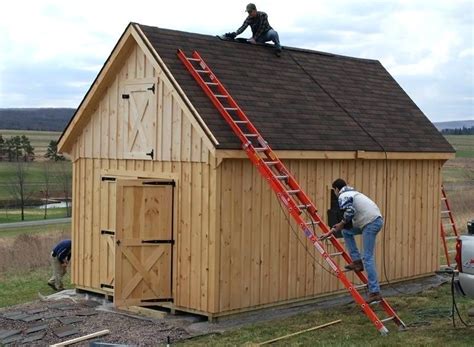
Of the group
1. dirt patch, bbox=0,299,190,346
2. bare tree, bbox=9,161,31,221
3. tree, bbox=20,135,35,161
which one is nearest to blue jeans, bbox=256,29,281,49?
dirt patch, bbox=0,299,190,346

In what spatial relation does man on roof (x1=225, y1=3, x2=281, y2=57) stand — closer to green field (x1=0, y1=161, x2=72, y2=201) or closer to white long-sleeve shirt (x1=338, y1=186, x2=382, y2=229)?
white long-sleeve shirt (x1=338, y1=186, x2=382, y2=229)

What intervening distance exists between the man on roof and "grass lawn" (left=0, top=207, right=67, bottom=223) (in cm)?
4602

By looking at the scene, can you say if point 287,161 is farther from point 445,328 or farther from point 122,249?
point 445,328

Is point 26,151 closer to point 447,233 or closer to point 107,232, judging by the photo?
point 447,233

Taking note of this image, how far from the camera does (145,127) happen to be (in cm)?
1372

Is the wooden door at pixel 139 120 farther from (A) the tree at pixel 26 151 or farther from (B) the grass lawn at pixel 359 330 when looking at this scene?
(A) the tree at pixel 26 151

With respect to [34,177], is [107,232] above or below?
above

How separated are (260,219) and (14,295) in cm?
618

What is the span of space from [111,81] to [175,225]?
3219 mm

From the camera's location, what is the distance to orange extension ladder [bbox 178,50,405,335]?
459 inches

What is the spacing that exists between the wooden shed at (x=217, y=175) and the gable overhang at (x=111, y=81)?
0.02 metres

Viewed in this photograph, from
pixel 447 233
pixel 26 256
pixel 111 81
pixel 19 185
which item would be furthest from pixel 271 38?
pixel 19 185

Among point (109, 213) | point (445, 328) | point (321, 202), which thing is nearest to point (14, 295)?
point (109, 213)

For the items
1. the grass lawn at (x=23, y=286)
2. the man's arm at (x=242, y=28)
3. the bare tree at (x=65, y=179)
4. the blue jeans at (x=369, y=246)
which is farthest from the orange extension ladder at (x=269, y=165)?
the bare tree at (x=65, y=179)
